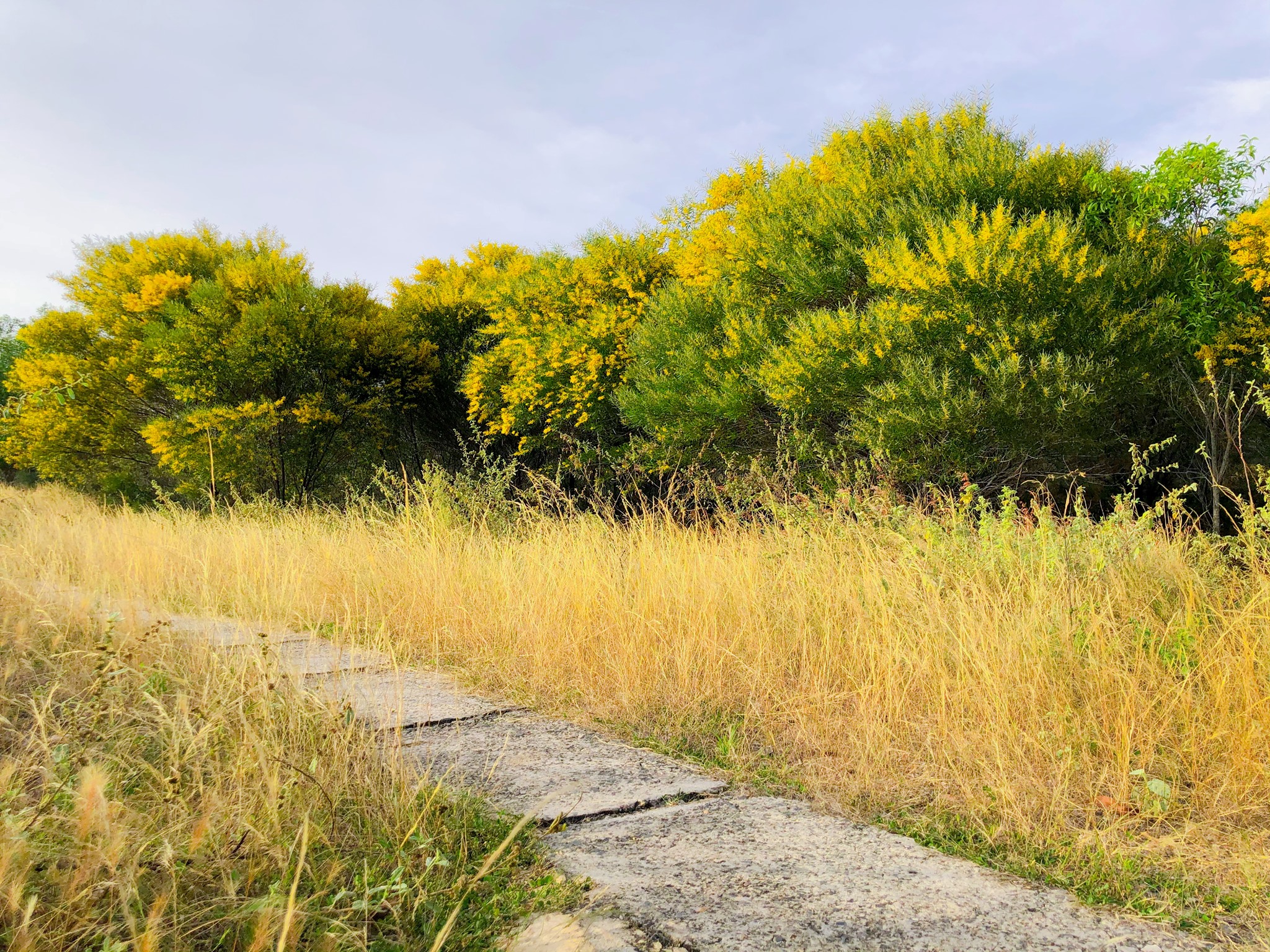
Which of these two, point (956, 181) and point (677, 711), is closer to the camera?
point (677, 711)

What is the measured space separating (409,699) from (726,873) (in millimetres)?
2206

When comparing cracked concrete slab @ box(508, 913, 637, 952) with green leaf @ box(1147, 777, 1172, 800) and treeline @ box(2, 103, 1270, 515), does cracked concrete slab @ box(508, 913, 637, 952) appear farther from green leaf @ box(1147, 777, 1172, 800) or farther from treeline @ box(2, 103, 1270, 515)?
treeline @ box(2, 103, 1270, 515)

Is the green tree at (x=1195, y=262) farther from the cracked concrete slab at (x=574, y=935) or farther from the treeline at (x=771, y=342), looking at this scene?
the cracked concrete slab at (x=574, y=935)

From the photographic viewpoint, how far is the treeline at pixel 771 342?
9672 mm

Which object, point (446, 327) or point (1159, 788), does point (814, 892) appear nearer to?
point (1159, 788)

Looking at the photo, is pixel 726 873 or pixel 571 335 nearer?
pixel 726 873

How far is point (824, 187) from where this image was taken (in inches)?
460

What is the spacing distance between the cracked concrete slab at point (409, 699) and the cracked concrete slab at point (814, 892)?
120cm

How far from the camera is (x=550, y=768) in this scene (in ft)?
10.3

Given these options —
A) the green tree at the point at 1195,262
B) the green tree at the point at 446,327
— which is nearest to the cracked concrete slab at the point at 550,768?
the green tree at the point at 1195,262

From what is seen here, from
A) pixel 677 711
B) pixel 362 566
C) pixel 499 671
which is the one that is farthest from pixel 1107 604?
pixel 362 566

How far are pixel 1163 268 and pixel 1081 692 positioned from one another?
9841 millimetres

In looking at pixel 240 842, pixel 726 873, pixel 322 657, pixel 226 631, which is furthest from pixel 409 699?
pixel 726 873

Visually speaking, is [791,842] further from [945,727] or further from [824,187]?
[824,187]
